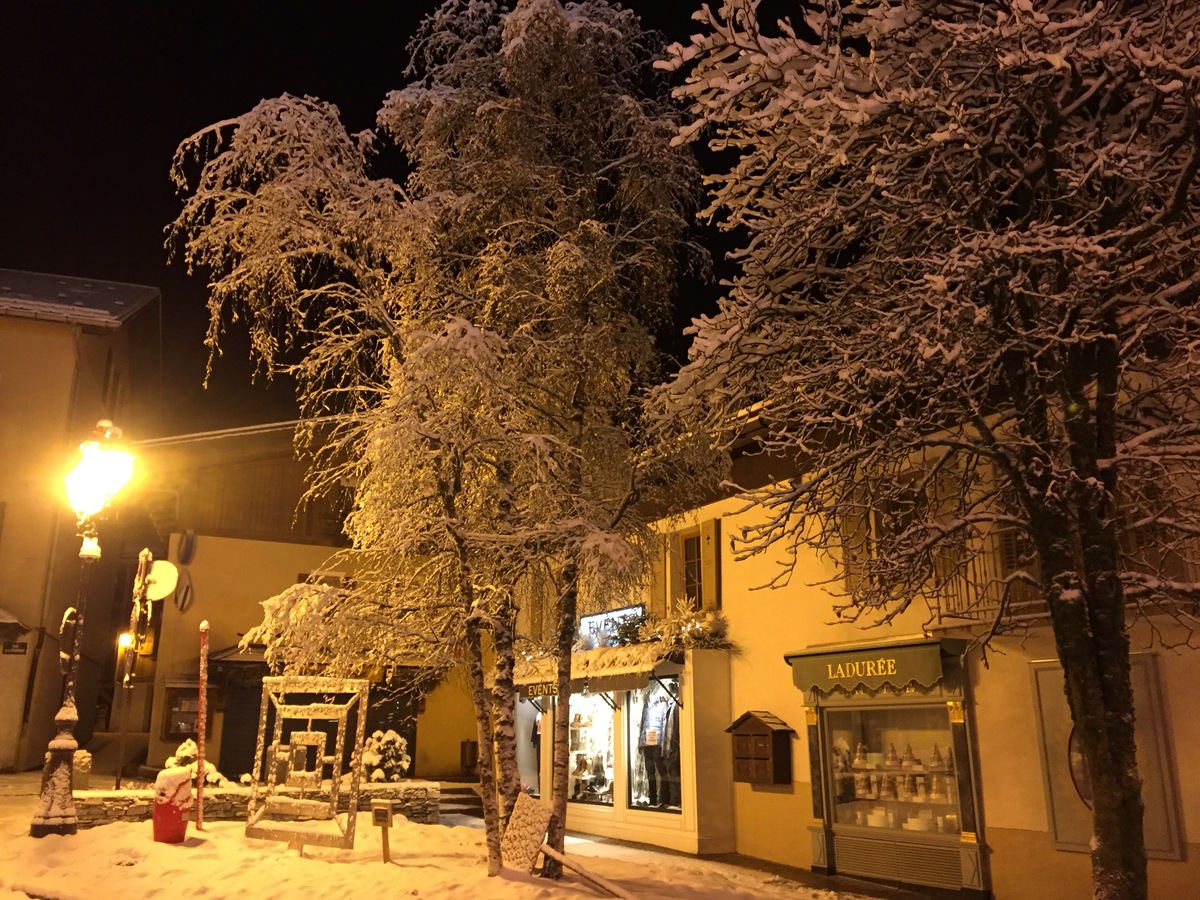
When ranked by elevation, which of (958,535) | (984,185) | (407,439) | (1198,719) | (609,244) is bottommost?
(1198,719)

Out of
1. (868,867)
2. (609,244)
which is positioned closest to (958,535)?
(609,244)

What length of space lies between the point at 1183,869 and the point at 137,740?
26.5 m

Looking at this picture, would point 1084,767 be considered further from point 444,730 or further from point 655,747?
point 444,730

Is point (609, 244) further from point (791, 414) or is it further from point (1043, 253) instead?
point (1043, 253)

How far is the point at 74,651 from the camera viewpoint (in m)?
10.1

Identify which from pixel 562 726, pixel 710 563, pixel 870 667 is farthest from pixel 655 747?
pixel 562 726

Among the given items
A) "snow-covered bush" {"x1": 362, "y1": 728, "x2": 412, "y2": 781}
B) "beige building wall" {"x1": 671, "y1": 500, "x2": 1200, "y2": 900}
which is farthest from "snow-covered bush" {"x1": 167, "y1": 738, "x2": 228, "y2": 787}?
"beige building wall" {"x1": 671, "y1": 500, "x2": 1200, "y2": 900}

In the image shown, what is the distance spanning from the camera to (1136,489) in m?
8.11

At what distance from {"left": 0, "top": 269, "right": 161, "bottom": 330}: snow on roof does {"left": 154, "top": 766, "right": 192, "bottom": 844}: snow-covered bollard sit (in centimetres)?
1484

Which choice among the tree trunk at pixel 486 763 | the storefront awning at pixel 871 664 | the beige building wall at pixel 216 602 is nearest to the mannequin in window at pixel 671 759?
the storefront awning at pixel 871 664

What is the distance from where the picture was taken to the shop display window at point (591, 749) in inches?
699

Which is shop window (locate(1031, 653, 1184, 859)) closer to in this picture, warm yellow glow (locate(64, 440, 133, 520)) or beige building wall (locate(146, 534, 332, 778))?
warm yellow glow (locate(64, 440, 133, 520))

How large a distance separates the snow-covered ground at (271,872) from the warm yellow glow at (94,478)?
3.63 metres

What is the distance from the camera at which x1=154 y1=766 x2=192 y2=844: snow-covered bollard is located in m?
10.5
